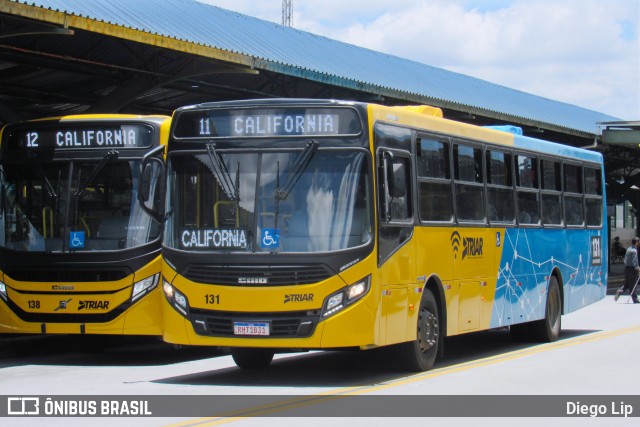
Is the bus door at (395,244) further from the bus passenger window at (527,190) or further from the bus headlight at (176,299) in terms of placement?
the bus passenger window at (527,190)

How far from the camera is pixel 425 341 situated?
535 inches

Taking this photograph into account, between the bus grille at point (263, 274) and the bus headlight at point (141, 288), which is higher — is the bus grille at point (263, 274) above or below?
above

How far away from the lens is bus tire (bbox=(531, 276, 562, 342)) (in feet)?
60.0

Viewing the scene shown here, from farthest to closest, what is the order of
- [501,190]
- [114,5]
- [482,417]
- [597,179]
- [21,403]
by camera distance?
[114,5] → [597,179] → [501,190] → [21,403] → [482,417]

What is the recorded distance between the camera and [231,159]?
492 inches

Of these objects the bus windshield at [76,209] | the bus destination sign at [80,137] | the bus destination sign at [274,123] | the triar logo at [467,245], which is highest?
the bus destination sign at [80,137]

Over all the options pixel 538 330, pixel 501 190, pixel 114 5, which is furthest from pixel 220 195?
pixel 114 5

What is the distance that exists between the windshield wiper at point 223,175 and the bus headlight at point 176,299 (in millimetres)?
1161

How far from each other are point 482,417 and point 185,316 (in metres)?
3.84

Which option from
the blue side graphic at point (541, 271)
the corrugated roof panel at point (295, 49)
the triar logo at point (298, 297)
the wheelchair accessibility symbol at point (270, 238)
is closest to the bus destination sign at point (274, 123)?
the wheelchair accessibility symbol at point (270, 238)

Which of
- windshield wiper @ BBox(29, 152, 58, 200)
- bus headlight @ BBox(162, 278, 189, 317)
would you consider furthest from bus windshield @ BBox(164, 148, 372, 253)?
windshield wiper @ BBox(29, 152, 58, 200)

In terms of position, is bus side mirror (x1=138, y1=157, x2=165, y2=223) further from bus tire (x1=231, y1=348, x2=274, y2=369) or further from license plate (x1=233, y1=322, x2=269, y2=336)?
license plate (x1=233, y1=322, x2=269, y2=336)

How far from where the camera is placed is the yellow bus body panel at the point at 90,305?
14914 mm

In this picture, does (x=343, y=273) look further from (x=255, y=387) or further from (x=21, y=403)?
(x=21, y=403)
